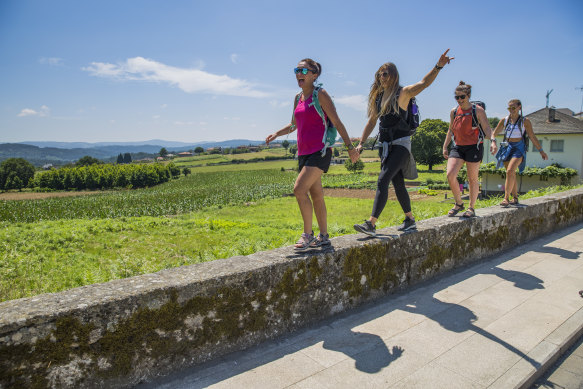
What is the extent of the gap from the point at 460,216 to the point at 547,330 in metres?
2.07

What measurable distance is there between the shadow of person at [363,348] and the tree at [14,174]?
96.0m

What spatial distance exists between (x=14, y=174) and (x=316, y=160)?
9690cm

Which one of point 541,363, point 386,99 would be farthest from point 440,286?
point 386,99

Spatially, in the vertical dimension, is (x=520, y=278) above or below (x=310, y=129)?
below

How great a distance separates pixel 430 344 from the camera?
9.54 feet

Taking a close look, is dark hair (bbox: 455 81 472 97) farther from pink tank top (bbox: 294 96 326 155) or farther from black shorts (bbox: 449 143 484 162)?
pink tank top (bbox: 294 96 326 155)

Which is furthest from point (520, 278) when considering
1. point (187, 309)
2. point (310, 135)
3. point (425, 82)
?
point (187, 309)

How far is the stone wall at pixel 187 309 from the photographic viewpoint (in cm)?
207

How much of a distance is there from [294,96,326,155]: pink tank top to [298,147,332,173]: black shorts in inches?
1.6

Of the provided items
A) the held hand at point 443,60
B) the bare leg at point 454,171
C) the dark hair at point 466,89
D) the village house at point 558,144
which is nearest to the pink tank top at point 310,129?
the held hand at point 443,60

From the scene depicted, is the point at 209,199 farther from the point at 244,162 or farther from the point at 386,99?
the point at 244,162

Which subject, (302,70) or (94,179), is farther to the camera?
(94,179)

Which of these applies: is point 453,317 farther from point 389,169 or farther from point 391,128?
point 391,128

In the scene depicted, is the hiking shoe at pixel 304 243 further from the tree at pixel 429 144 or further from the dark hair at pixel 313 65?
the tree at pixel 429 144
